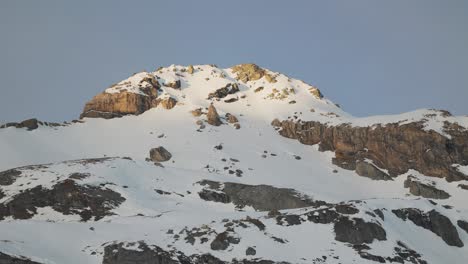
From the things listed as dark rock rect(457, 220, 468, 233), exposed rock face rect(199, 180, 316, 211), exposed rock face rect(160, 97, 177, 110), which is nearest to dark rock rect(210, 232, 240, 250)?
exposed rock face rect(199, 180, 316, 211)

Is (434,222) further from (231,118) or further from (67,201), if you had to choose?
(231,118)

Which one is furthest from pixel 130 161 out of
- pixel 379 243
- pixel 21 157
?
pixel 379 243

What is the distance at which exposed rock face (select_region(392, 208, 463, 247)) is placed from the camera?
69062mm

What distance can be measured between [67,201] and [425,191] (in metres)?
56.0

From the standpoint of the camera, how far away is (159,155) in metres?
108

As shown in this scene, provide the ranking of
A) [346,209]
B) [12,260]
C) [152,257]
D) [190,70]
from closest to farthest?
1. [12,260]
2. [152,257]
3. [346,209]
4. [190,70]

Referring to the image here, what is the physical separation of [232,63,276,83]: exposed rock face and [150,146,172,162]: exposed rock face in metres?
53.4

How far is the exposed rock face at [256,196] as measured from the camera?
278ft

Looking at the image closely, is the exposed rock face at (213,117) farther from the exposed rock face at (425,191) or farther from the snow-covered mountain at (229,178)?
the exposed rock face at (425,191)

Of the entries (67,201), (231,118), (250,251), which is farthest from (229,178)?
(250,251)

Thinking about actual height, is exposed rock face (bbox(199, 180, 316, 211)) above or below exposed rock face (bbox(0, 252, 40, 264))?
above

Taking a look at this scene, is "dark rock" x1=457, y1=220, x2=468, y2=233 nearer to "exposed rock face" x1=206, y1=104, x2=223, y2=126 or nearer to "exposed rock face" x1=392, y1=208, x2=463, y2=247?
"exposed rock face" x1=392, y1=208, x2=463, y2=247

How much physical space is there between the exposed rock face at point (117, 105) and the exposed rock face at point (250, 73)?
3042 cm

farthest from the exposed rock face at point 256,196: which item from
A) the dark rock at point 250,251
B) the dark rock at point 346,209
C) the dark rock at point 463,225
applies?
the dark rock at point 250,251
